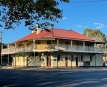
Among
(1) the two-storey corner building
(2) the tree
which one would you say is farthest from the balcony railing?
(2) the tree

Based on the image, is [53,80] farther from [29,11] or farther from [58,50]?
[58,50]

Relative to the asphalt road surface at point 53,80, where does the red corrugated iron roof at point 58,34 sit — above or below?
above

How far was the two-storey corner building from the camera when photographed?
46016 mm

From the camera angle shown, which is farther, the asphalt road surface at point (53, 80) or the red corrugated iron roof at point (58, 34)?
the red corrugated iron roof at point (58, 34)

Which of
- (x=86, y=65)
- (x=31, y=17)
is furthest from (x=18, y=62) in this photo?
(x=31, y=17)

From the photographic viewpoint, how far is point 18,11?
12.8m

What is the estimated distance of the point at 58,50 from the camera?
145 feet

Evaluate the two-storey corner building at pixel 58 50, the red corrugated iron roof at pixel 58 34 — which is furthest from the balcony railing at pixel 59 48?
the red corrugated iron roof at pixel 58 34

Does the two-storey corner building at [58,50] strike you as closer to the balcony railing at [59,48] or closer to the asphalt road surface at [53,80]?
the balcony railing at [59,48]

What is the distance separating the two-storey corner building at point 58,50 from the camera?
46.0 m

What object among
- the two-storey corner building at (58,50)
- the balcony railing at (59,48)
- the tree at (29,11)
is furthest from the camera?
the two-storey corner building at (58,50)

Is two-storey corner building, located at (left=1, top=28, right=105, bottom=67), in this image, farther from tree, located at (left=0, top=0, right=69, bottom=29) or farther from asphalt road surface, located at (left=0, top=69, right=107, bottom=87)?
tree, located at (left=0, top=0, right=69, bottom=29)

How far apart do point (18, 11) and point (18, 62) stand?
44026mm

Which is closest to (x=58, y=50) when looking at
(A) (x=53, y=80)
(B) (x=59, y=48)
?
(B) (x=59, y=48)
